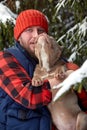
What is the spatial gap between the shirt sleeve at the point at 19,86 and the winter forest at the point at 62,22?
1.37 m

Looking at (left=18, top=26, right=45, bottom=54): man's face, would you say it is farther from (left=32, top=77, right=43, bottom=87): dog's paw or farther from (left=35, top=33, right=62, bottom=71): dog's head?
(left=32, top=77, right=43, bottom=87): dog's paw

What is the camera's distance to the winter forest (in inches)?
215

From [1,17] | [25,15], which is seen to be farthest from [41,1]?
[25,15]

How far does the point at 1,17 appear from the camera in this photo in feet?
20.4

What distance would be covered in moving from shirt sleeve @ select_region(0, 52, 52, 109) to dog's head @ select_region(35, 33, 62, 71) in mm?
165

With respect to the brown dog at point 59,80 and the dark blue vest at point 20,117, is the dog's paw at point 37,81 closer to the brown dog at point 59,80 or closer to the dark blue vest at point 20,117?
the brown dog at point 59,80

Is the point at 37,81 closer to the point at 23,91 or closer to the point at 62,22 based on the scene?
the point at 23,91

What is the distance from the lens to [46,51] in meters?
3.71

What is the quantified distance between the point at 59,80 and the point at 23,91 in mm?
294

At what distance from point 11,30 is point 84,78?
3545mm

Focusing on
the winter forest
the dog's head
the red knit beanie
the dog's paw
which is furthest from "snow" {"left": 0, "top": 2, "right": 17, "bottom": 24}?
the dog's paw

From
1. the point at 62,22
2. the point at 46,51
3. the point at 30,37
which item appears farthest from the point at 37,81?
the point at 62,22

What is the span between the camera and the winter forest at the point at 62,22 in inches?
215

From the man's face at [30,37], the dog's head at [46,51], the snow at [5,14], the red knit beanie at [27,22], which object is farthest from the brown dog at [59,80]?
the snow at [5,14]
